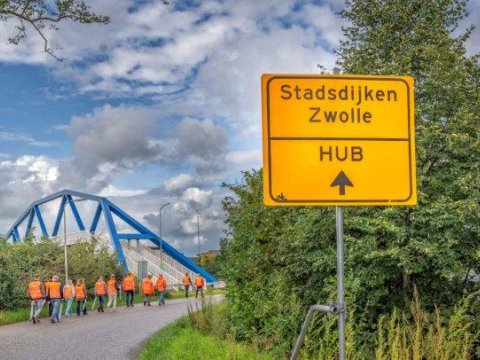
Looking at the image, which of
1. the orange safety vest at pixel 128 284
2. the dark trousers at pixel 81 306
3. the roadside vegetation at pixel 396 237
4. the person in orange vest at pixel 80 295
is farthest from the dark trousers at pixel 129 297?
→ the roadside vegetation at pixel 396 237

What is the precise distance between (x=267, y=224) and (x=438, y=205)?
3.60 metres

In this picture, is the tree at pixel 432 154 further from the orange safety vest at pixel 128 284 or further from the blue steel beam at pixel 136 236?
the blue steel beam at pixel 136 236

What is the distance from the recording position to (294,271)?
41.0 feet

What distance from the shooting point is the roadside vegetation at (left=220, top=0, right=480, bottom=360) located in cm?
1114

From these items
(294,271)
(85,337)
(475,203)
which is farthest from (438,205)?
(85,337)

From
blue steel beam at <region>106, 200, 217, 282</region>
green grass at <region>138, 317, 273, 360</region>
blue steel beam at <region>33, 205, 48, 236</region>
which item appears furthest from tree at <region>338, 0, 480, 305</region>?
blue steel beam at <region>33, 205, 48, 236</region>

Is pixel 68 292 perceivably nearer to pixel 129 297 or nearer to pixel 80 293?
pixel 80 293

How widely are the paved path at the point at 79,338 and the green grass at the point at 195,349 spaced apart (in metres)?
0.63

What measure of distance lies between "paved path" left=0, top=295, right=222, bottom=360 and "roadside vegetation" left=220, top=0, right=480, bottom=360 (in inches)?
109

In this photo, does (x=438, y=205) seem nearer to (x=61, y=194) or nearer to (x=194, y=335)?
(x=194, y=335)

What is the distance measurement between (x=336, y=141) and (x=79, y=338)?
14609mm

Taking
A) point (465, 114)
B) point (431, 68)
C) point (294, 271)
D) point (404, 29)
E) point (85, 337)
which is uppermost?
point (404, 29)

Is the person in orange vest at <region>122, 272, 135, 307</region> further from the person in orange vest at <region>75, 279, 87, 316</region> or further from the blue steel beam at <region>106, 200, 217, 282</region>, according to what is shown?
the blue steel beam at <region>106, 200, 217, 282</region>

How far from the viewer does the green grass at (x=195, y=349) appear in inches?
398
